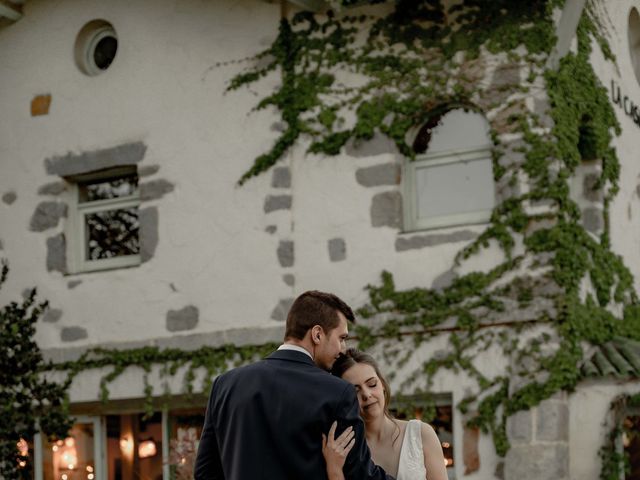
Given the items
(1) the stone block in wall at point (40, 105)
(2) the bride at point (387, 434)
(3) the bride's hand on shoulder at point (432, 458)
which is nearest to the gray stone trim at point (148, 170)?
(1) the stone block in wall at point (40, 105)

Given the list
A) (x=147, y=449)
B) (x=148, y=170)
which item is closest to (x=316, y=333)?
(x=148, y=170)

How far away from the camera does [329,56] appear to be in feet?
32.6

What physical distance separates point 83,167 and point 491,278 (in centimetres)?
395

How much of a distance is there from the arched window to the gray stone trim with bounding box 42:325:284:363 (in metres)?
1.43

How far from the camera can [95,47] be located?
37.2 ft

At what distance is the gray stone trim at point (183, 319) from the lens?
10.2m

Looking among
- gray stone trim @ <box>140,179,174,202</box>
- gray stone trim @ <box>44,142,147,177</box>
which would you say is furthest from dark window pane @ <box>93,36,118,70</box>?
gray stone trim @ <box>140,179,174,202</box>

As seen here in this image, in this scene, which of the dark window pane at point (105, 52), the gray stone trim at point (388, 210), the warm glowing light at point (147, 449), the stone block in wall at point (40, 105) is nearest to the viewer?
the gray stone trim at point (388, 210)

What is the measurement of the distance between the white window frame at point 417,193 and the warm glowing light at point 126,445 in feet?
10.6

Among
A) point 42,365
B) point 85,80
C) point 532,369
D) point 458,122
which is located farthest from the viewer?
point 85,80

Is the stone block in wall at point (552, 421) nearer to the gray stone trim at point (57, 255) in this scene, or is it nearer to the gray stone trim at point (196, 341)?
the gray stone trim at point (196, 341)

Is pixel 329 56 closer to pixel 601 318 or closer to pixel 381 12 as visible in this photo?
pixel 381 12

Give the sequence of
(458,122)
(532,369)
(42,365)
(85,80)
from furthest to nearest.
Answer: (85,80) < (42,365) < (458,122) < (532,369)

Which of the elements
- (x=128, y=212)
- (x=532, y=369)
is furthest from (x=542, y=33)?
(x=128, y=212)
